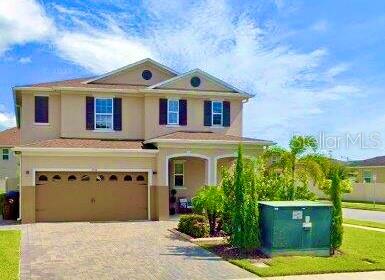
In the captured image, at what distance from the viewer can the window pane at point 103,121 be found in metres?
25.1

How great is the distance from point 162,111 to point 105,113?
3095mm

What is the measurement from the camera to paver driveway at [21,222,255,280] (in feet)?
36.8

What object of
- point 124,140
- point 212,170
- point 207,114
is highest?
point 207,114

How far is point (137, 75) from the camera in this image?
26.6 metres

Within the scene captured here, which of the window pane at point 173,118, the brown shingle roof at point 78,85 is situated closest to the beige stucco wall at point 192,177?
the window pane at point 173,118

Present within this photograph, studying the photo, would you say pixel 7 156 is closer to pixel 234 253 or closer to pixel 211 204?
pixel 211 204

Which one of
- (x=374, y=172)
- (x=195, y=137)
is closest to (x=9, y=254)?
(x=195, y=137)

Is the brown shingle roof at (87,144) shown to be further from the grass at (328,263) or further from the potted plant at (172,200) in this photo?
the grass at (328,263)

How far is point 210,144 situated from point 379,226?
29.0ft

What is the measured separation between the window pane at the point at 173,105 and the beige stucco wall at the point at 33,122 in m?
5.95

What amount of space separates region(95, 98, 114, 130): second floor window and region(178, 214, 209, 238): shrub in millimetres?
9196

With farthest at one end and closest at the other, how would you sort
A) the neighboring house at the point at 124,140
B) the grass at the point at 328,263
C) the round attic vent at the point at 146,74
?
the round attic vent at the point at 146,74
the neighboring house at the point at 124,140
the grass at the point at 328,263

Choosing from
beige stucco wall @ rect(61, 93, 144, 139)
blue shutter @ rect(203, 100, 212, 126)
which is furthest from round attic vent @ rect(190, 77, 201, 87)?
beige stucco wall @ rect(61, 93, 144, 139)

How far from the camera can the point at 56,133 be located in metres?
25.1
